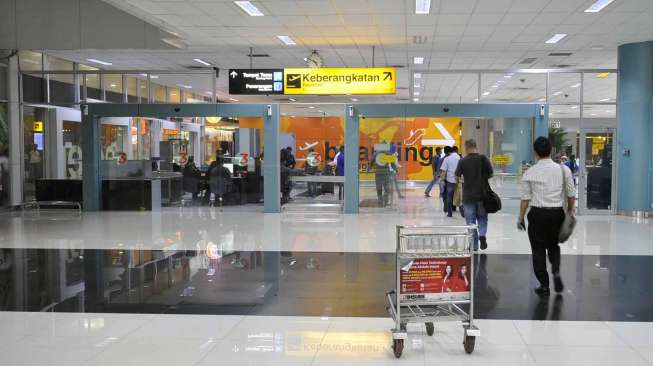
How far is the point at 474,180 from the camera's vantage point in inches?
319

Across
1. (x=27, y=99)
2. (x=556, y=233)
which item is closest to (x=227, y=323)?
(x=556, y=233)

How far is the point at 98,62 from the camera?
52.4 ft

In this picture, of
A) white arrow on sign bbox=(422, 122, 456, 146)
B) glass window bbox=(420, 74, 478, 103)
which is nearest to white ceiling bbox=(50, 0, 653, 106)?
white arrow on sign bbox=(422, 122, 456, 146)

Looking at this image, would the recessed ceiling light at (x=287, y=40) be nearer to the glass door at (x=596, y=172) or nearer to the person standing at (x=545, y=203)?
the glass door at (x=596, y=172)

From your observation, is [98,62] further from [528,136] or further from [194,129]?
[528,136]

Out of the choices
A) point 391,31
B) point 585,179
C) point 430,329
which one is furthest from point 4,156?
point 585,179

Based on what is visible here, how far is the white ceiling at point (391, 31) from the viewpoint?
403 inches

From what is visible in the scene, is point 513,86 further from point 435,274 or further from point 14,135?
point 435,274

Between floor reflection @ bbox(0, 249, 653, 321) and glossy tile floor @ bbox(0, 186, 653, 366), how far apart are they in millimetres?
20

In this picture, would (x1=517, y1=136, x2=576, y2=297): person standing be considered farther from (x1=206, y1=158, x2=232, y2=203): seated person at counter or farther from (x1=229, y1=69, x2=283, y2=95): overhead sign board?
(x1=206, y1=158, x2=232, y2=203): seated person at counter

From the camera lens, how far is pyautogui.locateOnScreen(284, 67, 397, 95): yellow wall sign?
13242 mm

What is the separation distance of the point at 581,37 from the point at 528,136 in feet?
8.09

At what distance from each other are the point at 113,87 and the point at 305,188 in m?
6.03

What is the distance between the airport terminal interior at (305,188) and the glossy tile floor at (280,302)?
0.04 meters
